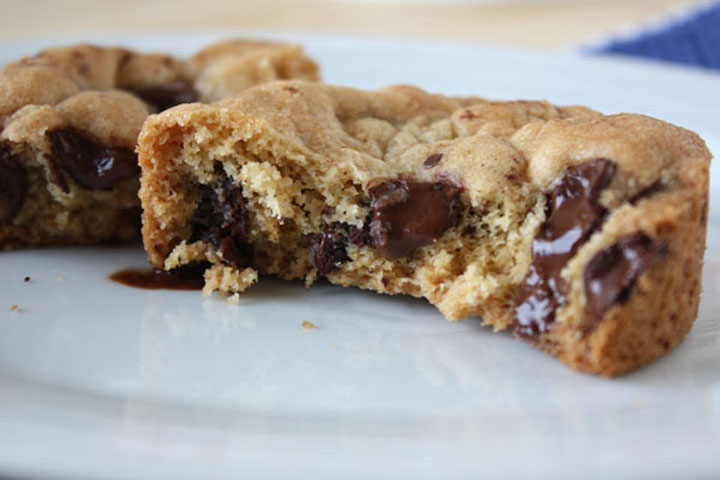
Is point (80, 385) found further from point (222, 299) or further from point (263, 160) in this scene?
point (263, 160)

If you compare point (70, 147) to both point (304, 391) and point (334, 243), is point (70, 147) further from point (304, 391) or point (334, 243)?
point (304, 391)

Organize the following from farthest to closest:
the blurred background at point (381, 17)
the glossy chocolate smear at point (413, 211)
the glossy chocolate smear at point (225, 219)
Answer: the blurred background at point (381, 17)
the glossy chocolate smear at point (225, 219)
the glossy chocolate smear at point (413, 211)

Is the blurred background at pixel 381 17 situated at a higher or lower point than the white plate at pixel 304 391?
higher

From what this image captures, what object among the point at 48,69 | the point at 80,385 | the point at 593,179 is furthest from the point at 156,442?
the point at 48,69

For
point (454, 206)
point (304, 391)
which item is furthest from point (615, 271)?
point (304, 391)

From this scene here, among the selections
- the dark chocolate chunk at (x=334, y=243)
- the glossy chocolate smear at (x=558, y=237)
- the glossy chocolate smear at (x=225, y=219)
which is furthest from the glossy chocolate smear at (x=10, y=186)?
the glossy chocolate smear at (x=558, y=237)

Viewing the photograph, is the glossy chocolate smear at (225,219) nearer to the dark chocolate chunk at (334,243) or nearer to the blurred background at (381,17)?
the dark chocolate chunk at (334,243)

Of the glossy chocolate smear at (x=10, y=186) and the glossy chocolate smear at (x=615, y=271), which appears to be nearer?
the glossy chocolate smear at (x=615, y=271)
